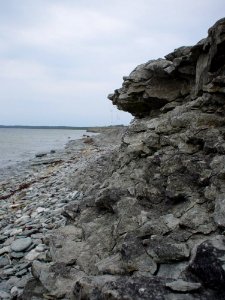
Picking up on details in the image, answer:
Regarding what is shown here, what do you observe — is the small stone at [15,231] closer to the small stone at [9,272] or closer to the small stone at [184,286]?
the small stone at [9,272]

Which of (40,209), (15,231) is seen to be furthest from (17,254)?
(40,209)

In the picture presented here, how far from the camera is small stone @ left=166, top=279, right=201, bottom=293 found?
16.6 ft

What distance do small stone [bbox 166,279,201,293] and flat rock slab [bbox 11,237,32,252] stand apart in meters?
6.27

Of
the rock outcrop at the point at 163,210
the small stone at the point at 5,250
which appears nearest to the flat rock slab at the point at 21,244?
the small stone at the point at 5,250

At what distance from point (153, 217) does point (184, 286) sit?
285cm

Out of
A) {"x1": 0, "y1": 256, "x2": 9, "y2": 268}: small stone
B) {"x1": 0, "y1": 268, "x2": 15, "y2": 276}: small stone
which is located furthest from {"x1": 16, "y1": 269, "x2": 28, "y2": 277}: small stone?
{"x1": 0, "y1": 256, "x2": 9, "y2": 268}: small stone

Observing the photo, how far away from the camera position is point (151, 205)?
842cm

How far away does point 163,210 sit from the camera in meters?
8.07

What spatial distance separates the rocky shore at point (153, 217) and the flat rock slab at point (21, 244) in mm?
33

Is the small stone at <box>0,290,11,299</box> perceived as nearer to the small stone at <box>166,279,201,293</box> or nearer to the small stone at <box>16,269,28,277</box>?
the small stone at <box>16,269,28,277</box>

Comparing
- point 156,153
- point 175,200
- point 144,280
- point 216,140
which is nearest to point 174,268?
point 144,280

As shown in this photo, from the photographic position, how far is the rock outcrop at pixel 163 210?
545 cm

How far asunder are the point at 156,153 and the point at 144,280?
4627 mm

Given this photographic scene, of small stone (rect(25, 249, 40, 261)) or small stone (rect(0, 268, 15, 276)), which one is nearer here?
small stone (rect(0, 268, 15, 276))
